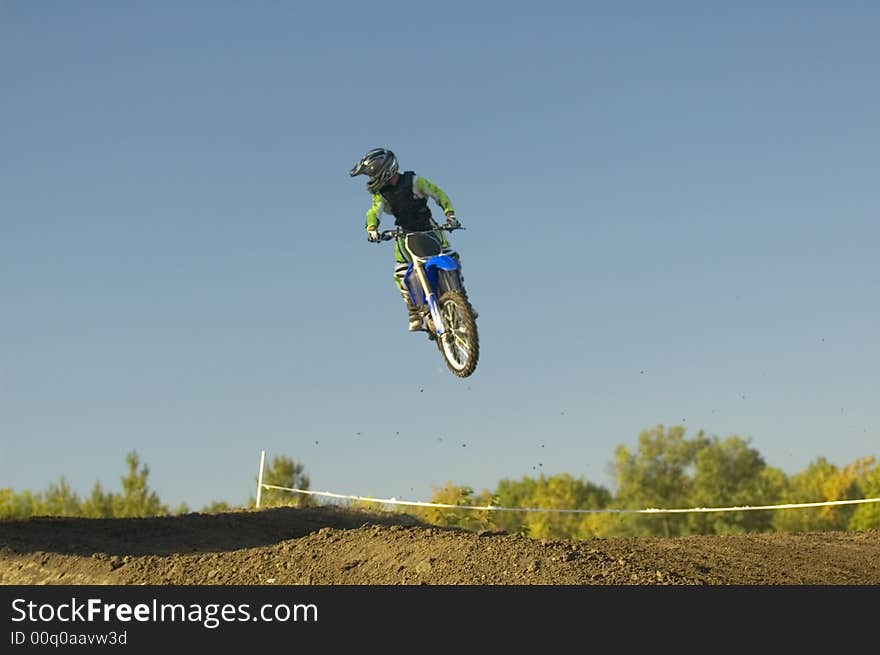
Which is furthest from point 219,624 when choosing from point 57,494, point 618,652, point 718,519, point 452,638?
point 718,519

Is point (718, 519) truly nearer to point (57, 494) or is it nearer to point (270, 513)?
point (57, 494)

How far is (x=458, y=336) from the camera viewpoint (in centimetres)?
1320

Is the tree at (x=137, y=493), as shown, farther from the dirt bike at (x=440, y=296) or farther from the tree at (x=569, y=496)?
the tree at (x=569, y=496)

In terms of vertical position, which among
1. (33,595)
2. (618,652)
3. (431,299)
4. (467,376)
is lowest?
(618,652)

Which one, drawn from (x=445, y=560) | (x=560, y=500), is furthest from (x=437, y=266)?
(x=560, y=500)

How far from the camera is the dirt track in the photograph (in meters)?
9.68

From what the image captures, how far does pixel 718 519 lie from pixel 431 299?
41.4 meters

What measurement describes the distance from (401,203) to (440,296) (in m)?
1.24

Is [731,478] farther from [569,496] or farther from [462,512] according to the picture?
[462,512]

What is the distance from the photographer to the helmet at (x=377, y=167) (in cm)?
1305

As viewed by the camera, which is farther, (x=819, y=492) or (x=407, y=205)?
(x=819, y=492)

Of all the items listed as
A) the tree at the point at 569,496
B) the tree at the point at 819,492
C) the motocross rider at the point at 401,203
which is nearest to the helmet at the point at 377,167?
the motocross rider at the point at 401,203

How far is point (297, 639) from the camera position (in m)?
7.89

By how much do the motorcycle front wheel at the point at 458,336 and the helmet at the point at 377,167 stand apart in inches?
61.7
